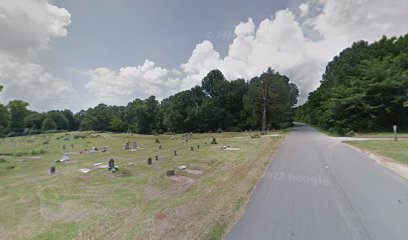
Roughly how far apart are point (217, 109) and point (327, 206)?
42154mm

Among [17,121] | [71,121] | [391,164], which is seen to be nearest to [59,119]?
[71,121]

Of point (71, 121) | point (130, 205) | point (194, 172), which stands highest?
point (71, 121)

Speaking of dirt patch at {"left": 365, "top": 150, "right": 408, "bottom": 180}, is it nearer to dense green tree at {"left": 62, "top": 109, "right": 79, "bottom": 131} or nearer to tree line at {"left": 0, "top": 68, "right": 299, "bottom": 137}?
tree line at {"left": 0, "top": 68, "right": 299, "bottom": 137}

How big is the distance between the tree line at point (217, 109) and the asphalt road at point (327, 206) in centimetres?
2611

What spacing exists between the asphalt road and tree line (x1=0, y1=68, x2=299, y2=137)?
85.7 ft

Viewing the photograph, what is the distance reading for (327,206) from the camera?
4734mm

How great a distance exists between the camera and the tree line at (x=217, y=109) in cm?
3581

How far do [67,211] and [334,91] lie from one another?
33.1 m

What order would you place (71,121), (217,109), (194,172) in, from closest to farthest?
(194,172)
(217,109)
(71,121)

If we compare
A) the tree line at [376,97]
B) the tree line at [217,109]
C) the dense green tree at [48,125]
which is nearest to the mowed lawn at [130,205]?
the tree line at [217,109]

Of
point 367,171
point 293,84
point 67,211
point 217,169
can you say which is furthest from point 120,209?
point 293,84

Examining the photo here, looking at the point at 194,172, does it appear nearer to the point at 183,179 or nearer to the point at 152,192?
the point at 183,179

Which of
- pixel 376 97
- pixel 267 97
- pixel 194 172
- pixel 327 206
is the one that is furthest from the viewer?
pixel 267 97

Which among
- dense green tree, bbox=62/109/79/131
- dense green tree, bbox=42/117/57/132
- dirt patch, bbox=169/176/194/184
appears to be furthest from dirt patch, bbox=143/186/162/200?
dense green tree, bbox=62/109/79/131
